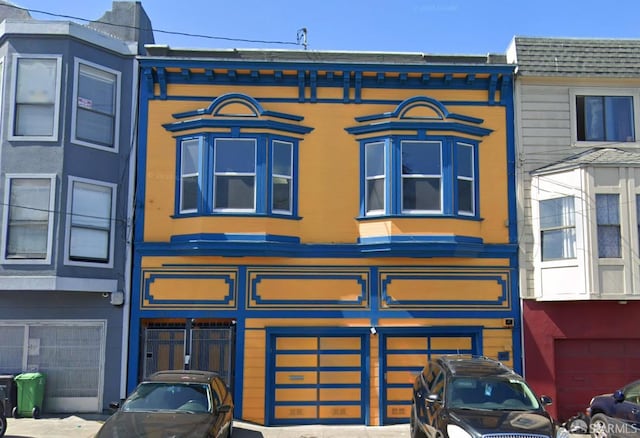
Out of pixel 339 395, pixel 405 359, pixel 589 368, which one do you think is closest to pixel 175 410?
pixel 339 395

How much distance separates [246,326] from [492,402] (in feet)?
19.9

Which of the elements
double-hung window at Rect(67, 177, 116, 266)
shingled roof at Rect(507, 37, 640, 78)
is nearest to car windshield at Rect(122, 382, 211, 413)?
double-hung window at Rect(67, 177, 116, 266)

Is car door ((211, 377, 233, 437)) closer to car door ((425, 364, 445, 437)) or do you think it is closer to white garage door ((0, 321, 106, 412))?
car door ((425, 364, 445, 437))

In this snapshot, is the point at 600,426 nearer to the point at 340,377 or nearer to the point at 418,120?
the point at 340,377

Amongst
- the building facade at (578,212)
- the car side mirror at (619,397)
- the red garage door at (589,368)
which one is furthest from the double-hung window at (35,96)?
the red garage door at (589,368)

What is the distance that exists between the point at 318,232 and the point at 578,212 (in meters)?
→ 5.82

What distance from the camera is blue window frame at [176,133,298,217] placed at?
44.0ft

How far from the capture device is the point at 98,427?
12.0 meters

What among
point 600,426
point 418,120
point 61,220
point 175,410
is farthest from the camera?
point 418,120

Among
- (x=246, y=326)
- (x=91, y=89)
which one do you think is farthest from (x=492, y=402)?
(x=91, y=89)

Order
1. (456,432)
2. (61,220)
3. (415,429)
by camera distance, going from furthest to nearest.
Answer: (61,220) → (415,429) → (456,432)

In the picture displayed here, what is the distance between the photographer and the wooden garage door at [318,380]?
13250mm

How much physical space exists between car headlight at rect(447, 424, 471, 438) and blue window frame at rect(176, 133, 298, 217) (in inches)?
258

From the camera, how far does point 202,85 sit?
1410 cm
